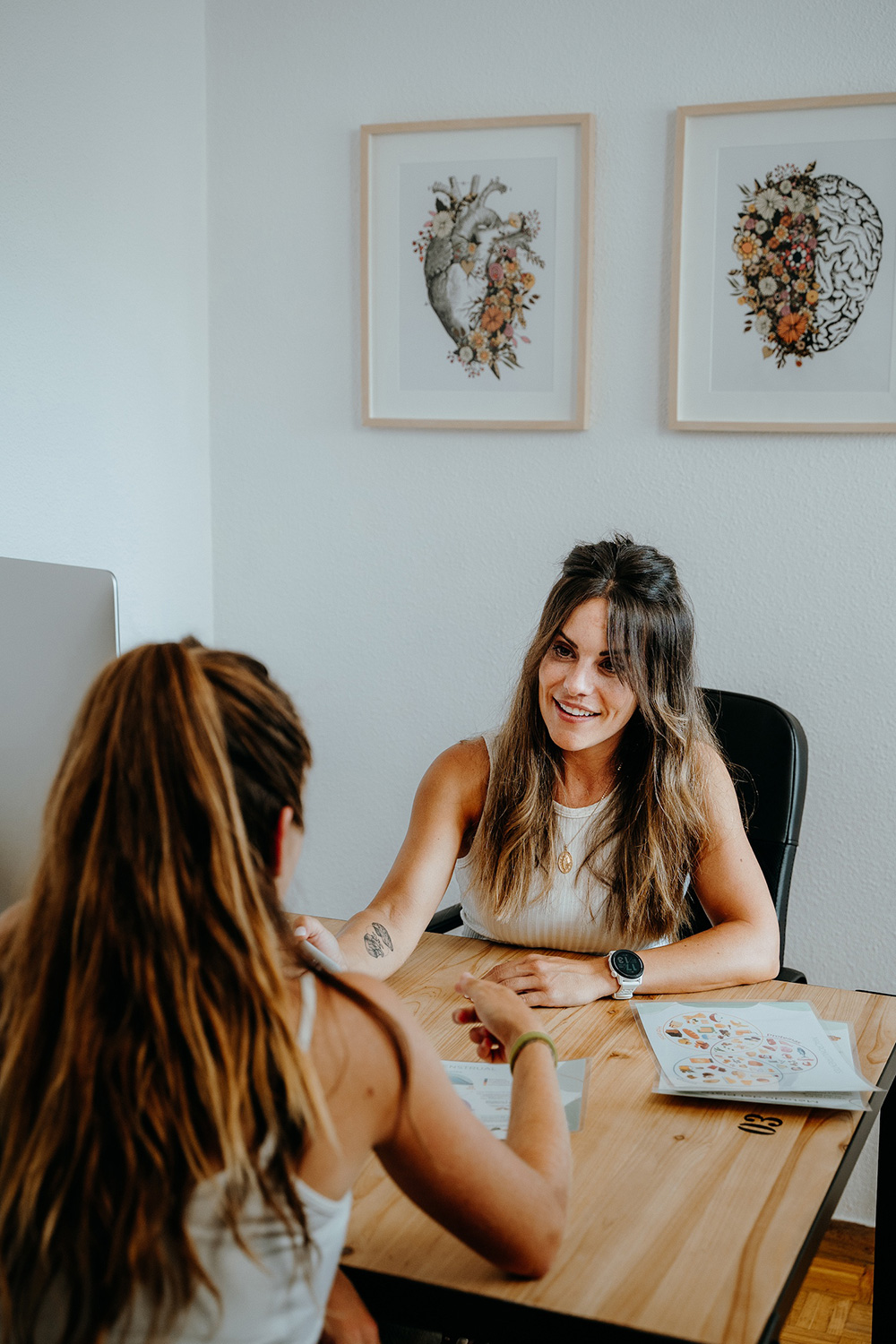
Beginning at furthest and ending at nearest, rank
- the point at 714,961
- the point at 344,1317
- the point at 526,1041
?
the point at 714,961, the point at 526,1041, the point at 344,1317

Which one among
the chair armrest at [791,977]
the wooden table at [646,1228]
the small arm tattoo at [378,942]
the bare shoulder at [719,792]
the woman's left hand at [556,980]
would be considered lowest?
the chair armrest at [791,977]

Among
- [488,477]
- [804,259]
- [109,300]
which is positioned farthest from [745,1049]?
[109,300]

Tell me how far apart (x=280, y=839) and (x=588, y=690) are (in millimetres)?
1012

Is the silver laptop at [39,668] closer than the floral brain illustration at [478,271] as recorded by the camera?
Yes

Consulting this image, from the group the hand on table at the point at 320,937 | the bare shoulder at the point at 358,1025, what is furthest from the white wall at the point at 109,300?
the bare shoulder at the point at 358,1025

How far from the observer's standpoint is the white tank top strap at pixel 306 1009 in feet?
2.77

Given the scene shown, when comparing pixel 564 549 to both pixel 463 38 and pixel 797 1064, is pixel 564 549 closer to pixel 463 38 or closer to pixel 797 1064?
pixel 463 38

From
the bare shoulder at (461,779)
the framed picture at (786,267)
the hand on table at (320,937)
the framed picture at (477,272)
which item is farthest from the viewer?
the framed picture at (477,272)

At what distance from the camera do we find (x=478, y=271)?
243 centimetres

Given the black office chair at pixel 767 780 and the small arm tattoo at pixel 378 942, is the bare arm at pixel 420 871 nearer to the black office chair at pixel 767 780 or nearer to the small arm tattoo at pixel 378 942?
the small arm tattoo at pixel 378 942

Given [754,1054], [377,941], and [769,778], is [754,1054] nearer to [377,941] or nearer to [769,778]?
[377,941]

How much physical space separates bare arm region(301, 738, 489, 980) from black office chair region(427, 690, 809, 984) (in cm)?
21

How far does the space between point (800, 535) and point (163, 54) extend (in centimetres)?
162

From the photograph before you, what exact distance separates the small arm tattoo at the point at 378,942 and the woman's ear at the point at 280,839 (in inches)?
30.8
